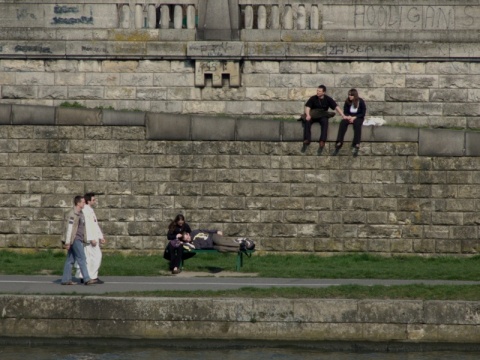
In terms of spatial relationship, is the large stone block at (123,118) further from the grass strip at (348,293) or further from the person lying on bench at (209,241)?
the grass strip at (348,293)

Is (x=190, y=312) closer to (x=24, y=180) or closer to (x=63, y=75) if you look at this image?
(x=24, y=180)

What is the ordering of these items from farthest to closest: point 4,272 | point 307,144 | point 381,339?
point 307,144, point 4,272, point 381,339

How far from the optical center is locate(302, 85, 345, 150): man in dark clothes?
23578 mm

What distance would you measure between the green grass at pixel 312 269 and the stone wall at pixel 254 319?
1.39 ft

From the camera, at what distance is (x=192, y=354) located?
17.0 m

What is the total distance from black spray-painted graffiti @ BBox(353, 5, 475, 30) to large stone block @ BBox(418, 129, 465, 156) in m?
2.66

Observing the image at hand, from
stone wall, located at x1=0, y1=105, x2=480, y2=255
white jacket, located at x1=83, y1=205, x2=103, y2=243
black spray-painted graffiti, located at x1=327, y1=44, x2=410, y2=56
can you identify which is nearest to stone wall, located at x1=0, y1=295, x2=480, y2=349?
white jacket, located at x1=83, y1=205, x2=103, y2=243

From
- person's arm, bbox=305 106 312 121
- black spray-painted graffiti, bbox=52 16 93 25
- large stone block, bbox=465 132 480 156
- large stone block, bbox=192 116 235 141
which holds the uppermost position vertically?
black spray-painted graffiti, bbox=52 16 93 25

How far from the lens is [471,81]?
83.0ft

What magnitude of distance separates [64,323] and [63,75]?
924 cm

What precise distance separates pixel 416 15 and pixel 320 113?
10.3 feet

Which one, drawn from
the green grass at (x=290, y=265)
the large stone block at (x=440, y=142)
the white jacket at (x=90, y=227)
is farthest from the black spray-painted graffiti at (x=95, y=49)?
the large stone block at (x=440, y=142)

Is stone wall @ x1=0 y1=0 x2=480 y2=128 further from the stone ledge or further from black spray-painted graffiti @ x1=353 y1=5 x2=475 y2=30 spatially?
the stone ledge

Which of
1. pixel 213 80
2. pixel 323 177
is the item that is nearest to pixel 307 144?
pixel 323 177
